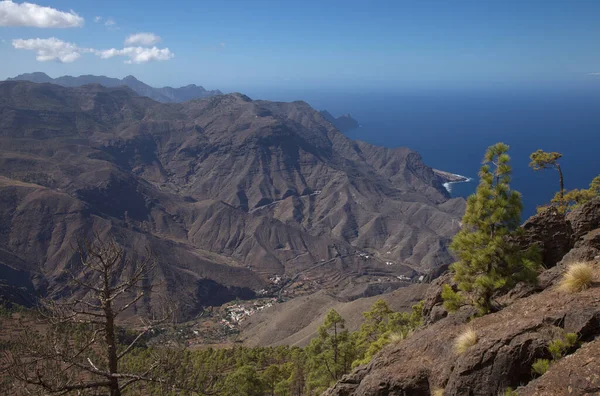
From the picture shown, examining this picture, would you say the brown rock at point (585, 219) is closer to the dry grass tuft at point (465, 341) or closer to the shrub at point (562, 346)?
the dry grass tuft at point (465, 341)

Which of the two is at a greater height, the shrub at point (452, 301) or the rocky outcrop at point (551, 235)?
the rocky outcrop at point (551, 235)

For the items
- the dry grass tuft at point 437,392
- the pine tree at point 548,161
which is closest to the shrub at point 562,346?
the dry grass tuft at point 437,392

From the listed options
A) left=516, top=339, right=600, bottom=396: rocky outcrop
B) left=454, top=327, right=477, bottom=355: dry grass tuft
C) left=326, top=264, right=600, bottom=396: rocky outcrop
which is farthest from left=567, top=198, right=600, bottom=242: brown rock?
left=516, top=339, right=600, bottom=396: rocky outcrop

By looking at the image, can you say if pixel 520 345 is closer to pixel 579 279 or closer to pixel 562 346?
pixel 562 346

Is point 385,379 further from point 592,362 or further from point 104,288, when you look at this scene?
point 104,288

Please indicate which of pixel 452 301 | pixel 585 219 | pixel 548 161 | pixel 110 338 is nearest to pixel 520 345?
pixel 452 301

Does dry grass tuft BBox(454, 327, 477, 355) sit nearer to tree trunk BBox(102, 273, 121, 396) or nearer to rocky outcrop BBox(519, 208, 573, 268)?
rocky outcrop BBox(519, 208, 573, 268)
